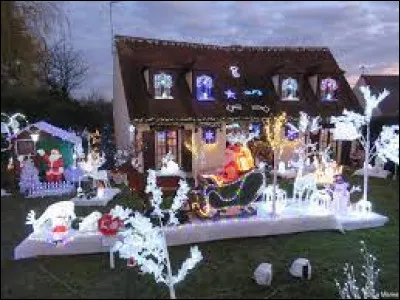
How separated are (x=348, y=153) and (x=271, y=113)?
115 inches

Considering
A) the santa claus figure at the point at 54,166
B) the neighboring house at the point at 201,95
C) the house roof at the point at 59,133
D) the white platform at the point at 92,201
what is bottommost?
the white platform at the point at 92,201

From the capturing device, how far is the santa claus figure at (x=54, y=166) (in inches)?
515

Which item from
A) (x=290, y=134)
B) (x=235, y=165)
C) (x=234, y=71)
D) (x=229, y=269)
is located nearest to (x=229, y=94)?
(x=234, y=71)

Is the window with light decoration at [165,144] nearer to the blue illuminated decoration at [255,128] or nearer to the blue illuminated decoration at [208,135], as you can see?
the blue illuminated decoration at [208,135]

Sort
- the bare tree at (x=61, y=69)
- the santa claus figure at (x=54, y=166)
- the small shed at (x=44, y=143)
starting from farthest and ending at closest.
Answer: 1. the santa claus figure at (x=54, y=166)
2. the small shed at (x=44, y=143)
3. the bare tree at (x=61, y=69)

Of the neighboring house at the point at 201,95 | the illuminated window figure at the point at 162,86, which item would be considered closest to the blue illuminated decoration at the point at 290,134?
the neighboring house at the point at 201,95

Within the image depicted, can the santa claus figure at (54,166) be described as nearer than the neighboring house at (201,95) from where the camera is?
Yes

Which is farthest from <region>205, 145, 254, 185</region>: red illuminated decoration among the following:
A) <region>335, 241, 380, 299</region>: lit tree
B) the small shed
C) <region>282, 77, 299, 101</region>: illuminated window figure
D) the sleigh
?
<region>282, 77, 299, 101</region>: illuminated window figure

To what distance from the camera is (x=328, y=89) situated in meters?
17.6

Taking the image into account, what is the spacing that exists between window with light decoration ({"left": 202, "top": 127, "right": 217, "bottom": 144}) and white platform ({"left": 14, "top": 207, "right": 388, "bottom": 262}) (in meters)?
6.10

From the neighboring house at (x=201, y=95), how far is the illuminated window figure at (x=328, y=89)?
0.03m

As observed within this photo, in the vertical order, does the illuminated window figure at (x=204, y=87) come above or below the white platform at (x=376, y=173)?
above

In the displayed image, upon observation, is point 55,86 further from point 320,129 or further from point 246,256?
point 320,129

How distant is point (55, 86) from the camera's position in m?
6.52
